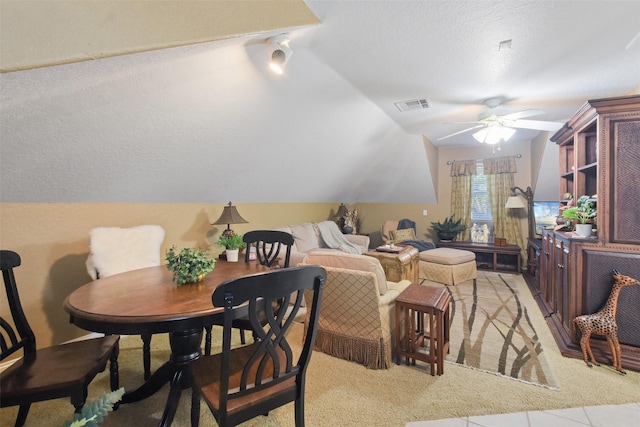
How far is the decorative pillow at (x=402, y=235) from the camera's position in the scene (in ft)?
18.8

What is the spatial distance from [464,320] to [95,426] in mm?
3398

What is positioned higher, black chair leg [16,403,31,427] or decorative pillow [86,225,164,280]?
decorative pillow [86,225,164,280]

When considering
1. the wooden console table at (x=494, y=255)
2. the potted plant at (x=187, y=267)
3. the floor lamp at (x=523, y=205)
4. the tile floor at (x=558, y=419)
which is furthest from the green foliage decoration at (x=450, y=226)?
the potted plant at (x=187, y=267)

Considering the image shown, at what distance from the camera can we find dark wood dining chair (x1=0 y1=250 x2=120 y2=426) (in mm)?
1334

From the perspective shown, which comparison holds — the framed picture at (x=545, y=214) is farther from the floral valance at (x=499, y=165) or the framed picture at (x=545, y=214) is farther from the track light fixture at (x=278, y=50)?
the track light fixture at (x=278, y=50)

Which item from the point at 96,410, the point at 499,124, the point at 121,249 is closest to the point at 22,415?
the point at 121,249

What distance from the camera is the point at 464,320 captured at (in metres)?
3.19

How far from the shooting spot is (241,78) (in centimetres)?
243

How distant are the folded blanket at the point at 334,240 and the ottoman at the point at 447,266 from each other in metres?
1.15

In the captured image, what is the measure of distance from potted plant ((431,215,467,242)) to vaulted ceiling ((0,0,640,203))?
255cm

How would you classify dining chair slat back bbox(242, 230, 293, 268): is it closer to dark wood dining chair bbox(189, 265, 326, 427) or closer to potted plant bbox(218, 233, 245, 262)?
potted plant bbox(218, 233, 245, 262)

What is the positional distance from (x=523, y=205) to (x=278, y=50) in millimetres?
5220

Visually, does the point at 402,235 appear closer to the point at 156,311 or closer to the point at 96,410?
the point at 156,311

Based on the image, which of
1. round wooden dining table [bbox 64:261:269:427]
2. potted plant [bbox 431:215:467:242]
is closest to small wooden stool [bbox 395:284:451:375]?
round wooden dining table [bbox 64:261:269:427]
